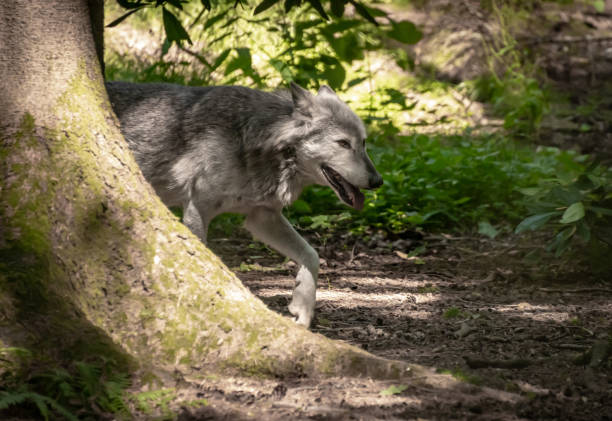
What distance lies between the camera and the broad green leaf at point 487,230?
276 inches

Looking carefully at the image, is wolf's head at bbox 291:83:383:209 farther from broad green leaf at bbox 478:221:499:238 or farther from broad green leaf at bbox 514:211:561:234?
broad green leaf at bbox 478:221:499:238

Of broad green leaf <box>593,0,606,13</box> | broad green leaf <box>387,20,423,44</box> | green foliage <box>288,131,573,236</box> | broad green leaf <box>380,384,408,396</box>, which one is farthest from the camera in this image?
A: broad green leaf <box>593,0,606,13</box>

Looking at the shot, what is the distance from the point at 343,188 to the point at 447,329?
4.58 feet

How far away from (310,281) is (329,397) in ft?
5.33

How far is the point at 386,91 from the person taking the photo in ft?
25.3

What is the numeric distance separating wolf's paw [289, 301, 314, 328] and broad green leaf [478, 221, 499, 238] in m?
3.58

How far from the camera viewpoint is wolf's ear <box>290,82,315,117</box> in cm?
487

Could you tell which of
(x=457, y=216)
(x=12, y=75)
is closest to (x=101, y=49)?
(x=12, y=75)

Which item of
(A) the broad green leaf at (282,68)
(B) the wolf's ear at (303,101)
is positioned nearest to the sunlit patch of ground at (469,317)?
(B) the wolf's ear at (303,101)

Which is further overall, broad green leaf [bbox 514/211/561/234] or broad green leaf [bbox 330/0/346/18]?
broad green leaf [bbox 514/211/561/234]

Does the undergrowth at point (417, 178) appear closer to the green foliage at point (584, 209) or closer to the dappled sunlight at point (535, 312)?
the green foliage at point (584, 209)

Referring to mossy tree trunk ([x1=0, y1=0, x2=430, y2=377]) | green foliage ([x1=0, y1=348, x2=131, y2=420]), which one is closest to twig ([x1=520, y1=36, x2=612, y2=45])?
mossy tree trunk ([x1=0, y1=0, x2=430, y2=377])

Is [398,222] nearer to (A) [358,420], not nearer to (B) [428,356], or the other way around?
(B) [428,356]

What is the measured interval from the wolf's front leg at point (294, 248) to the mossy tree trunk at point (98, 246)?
111 cm
